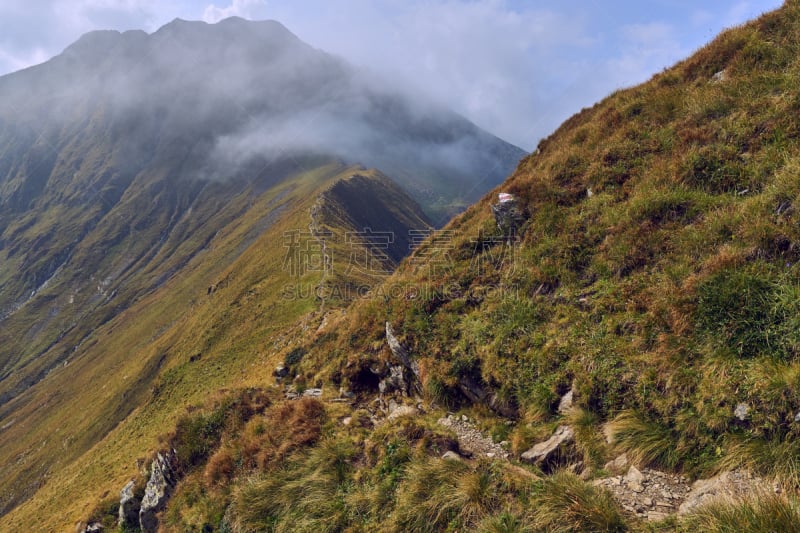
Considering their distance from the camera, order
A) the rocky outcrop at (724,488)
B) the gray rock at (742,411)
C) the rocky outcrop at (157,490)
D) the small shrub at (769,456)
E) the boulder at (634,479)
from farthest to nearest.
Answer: the rocky outcrop at (157,490) → the boulder at (634,479) → the gray rock at (742,411) → the small shrub at (769,456) → the rocky outcrop at (724,488)

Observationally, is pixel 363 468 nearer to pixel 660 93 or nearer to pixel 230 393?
pixel 230 393

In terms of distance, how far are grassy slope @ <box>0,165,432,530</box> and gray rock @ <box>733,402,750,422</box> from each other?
2436cm

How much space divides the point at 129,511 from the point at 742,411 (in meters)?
21.7

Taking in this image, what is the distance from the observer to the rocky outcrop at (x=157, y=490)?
1444cm

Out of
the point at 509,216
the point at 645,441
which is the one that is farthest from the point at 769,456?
the point at 509,216

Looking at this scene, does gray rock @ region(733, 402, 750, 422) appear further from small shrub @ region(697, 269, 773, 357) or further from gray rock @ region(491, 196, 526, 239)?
gray rock @ region(491, 196, 526, 239)

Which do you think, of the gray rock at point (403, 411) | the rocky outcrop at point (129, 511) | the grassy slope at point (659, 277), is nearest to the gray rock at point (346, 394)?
the grassy slope at point (659, 277)

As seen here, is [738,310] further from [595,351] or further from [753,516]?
[753,516]

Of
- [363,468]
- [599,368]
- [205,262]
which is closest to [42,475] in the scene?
[205,262]

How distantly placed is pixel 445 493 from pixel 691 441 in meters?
5.02

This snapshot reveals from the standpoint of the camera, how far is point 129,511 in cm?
1611

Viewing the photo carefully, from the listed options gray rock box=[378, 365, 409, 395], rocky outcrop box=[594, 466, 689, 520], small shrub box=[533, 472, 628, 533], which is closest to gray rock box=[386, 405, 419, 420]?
gray rock box=[378, 365, 409, 395]

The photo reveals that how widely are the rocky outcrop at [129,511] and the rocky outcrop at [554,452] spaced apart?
1682 centimetres

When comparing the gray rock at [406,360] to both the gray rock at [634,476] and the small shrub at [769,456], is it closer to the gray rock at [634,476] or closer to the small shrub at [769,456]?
the gray rock at [634,476]
